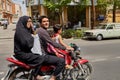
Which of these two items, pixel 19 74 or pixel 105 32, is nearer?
pixel 19 74

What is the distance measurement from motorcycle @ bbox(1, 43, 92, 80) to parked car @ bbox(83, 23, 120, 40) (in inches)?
635

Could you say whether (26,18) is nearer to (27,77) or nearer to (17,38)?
(17,38)

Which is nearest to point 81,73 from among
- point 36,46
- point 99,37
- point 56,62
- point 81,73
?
point 81,73

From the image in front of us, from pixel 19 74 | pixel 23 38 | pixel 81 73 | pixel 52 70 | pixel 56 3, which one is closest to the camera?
pixel 23 38

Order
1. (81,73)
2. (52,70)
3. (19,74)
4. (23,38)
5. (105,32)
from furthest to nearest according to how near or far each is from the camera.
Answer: (105,32) → (81,73) → (52,70) → (19,74) → (23,38)

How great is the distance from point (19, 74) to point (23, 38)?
93 cm

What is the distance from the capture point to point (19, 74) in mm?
6668

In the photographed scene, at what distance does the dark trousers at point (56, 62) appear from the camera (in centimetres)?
659

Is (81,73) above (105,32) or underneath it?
underneath

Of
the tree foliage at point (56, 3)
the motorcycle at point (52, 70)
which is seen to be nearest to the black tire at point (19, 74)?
the motorcycle at point (52, 70)

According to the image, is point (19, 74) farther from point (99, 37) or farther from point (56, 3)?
point (56, 3)

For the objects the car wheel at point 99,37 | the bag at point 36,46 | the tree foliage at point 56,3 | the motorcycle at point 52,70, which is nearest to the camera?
the bag at point 36,46

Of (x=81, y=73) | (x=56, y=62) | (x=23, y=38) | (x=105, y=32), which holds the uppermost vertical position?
(x=23, y=38)

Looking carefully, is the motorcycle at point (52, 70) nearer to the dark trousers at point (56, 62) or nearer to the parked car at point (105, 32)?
the dark trousers at point (56, 62)
